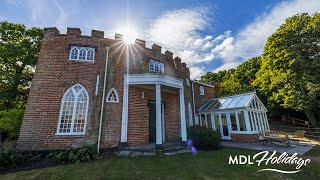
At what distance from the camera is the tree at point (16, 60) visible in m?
10.9

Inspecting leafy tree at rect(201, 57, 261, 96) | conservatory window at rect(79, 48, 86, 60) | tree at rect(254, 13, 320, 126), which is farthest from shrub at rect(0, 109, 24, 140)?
leafy tree at rect(201, 57, 261, 96)

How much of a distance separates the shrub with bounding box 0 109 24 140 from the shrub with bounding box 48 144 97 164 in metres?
3.39

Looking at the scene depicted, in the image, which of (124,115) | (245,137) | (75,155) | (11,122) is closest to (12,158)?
(75,155)

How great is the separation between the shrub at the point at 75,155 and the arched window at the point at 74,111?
4.69ft

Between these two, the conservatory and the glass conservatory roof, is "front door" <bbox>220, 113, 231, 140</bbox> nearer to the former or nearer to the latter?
the conservatory

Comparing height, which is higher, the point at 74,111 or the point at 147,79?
the point at 147,79

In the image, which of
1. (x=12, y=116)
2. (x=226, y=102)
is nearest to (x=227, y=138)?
(x=226, y=102)

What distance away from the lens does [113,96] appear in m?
9.95

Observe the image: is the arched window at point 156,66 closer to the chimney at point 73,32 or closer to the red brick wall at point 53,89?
the red brick wall at point 53,89

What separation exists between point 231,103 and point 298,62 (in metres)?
10.3

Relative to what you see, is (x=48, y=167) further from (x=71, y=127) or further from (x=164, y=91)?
(x=164, y=91)

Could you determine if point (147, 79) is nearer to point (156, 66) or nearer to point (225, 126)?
point (156, 66)

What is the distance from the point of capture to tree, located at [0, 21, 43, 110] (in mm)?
10859

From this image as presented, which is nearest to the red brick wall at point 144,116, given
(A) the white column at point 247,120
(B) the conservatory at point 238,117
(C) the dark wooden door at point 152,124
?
(C) the dark wooden door at point 152,124
